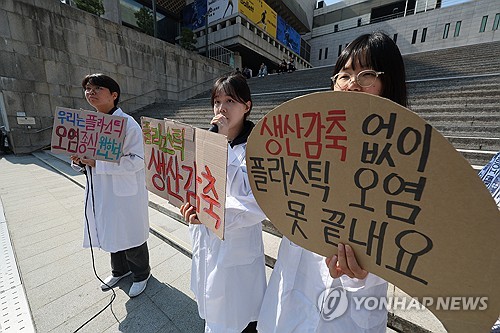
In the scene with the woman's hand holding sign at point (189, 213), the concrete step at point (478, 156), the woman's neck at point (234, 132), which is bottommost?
the woman's hand holding sign at point (189, 213)

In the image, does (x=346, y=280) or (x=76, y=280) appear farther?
(x=76, y=280)

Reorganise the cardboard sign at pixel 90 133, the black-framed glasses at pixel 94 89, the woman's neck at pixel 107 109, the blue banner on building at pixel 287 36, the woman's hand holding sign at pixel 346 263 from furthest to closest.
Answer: the blue banner on building at pixel 287 36, the woman's neck at pixel 107 109, the black-framed glasses at pixel 94 89, the cardboard sign at pixel 90 133, the woman's hand holding sign at pixel 346 263

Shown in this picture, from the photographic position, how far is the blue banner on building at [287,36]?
20.5 meters

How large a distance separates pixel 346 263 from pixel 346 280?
0.20 meters

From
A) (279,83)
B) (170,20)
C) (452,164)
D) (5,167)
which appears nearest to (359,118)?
(452,164)

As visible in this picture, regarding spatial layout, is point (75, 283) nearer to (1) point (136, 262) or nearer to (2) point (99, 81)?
(1) point (136, 262)

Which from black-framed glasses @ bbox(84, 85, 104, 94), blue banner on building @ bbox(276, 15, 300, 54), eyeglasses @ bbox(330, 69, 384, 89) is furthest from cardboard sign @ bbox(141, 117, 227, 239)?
blue banner on building @ bbox(276, 15, 300, 54)

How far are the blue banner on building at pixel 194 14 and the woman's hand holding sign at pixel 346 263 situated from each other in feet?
66.8

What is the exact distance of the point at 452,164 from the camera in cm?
50

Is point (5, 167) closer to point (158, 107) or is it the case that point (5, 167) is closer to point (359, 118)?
point (158, 107)

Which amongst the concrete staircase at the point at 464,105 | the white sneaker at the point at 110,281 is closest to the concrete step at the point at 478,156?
the concrete staircase at the point at 464,105

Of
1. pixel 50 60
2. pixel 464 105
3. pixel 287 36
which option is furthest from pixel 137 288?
pixel 287 36

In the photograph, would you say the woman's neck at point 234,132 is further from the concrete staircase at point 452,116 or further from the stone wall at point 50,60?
the stone wall at point 50,60

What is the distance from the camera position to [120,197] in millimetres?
1837
